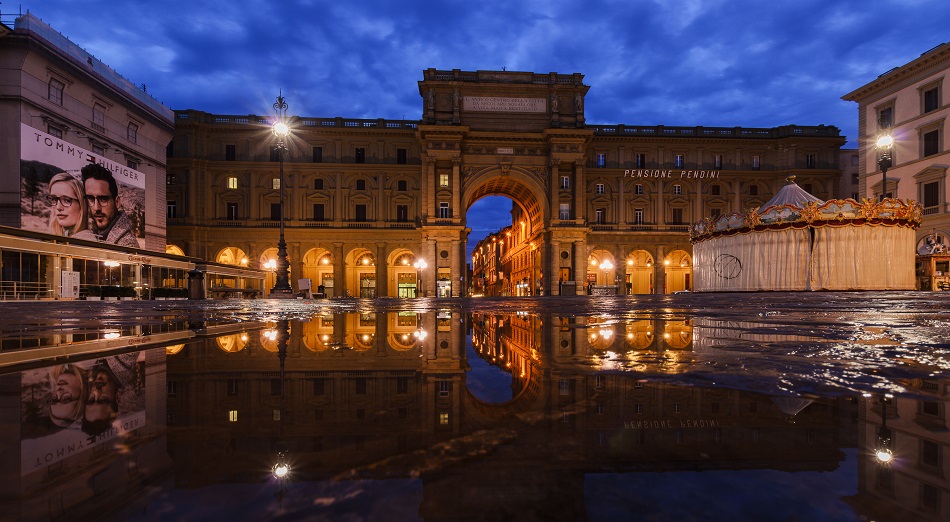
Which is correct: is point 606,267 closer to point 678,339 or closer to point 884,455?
point 678,339

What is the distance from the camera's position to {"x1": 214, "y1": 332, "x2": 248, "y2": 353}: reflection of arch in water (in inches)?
107

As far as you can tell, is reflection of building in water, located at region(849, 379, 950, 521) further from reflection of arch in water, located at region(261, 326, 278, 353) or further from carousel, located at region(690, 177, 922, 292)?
carousel, located at region(690, 177, 922, 292)

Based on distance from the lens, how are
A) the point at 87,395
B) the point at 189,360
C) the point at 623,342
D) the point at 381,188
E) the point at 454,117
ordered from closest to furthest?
the point at 87,395 < the point at 189,360 < the point at 623,342 < the point at 454,117 < the point at 381,188

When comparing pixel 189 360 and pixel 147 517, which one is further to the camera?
pixel 189 360

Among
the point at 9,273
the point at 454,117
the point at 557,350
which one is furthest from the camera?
the point at 454,117

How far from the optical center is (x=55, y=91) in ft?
93.6

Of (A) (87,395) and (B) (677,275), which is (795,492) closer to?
(A) (87,395)

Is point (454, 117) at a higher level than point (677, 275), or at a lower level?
higher

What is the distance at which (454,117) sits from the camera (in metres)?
41.7

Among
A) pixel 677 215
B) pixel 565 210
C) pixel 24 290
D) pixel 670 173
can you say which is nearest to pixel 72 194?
pixel 24 290

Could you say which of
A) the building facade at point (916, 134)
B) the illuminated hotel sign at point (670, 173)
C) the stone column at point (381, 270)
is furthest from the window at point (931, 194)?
the stone column at point (381, 270)

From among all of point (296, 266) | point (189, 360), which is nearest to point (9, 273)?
point (296, 266)

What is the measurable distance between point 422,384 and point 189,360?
1253 millimetres

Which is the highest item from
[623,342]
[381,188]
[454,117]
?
[454,117]
